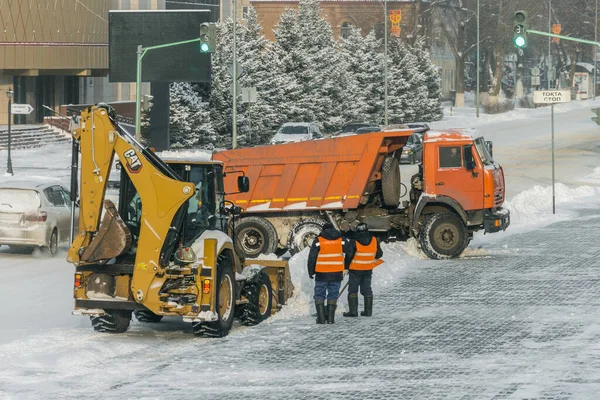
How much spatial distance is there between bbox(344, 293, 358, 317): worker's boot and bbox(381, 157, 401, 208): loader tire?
7862mm

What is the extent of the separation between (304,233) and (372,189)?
1.71 m

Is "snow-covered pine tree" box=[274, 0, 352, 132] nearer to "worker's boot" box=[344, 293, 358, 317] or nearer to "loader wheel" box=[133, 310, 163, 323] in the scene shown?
"worker's boot" box=[344, 293, 358, 317]

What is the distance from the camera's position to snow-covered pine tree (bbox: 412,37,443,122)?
278 feet

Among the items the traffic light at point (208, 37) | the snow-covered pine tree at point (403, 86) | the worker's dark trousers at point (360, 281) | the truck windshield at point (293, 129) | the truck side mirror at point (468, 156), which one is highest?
the snow-covered pine tree at point (403, 86)

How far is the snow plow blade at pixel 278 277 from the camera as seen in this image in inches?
748

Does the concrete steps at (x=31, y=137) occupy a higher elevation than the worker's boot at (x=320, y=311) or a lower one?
higher

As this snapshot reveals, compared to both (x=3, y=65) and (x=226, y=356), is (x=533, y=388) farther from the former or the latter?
(x=3, y=65)

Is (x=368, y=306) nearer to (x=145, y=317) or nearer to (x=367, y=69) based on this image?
(x=145, y=317)

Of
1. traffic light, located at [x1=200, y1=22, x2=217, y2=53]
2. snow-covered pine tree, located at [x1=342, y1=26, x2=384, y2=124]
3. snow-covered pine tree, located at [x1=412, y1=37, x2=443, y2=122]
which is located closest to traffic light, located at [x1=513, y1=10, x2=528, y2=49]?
traffic light, located at [x1=200, y1=22, x2=217, y2=53]

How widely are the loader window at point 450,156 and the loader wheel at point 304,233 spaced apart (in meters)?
2.86

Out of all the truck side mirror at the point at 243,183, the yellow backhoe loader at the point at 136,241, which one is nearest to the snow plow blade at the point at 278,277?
the truck side mirror at the point at 243,183

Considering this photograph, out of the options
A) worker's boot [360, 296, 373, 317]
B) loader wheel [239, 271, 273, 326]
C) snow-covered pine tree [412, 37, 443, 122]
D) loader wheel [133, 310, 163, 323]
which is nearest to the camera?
loader wheel [239, 271, 273, 326]

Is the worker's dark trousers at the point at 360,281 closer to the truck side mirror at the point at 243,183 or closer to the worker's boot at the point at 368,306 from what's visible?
the worker's boot at the point at 368,306


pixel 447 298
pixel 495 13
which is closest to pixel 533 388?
pixel 447 298
